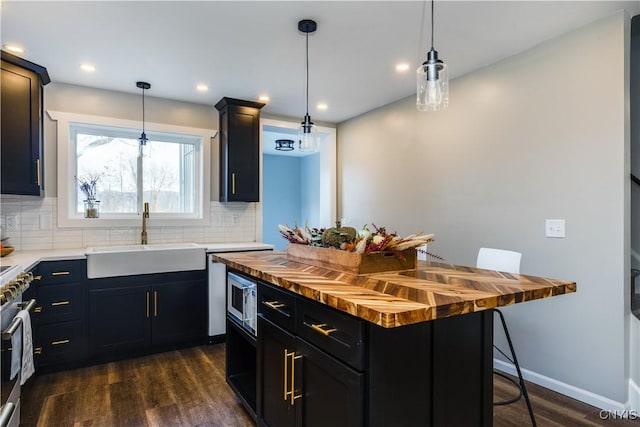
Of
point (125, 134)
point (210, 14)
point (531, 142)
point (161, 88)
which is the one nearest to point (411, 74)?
point (531, 142)

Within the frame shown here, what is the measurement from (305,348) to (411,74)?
8.40 ft

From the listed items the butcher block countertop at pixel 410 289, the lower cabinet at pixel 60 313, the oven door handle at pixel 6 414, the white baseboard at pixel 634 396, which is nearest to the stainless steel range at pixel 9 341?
the oven door handle at pixel 6 414

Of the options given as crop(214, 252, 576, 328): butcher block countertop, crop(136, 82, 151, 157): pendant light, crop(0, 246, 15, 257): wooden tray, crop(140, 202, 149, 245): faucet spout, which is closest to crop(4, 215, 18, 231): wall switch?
crop(0, 246, 15, 257): wooden tray

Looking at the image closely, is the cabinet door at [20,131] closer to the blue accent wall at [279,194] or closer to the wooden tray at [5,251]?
the wooden tray at [5,251]

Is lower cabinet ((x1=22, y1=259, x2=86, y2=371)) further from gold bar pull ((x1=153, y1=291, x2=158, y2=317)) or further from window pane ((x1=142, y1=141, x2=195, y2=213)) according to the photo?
window pane ((x1=142, y1=141, x2=195, y2=213))

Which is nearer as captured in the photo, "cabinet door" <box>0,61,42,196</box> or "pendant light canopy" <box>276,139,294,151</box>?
"cabinet door" <box>0,61,42,196</box>

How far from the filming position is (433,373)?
4.60ft

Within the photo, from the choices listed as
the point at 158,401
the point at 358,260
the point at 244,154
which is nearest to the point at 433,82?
the point at 358,260

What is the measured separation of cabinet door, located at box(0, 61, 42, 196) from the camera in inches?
107

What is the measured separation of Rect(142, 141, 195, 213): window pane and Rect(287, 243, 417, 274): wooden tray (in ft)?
7.99

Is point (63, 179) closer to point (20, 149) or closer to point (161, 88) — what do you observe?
point (20, 149)

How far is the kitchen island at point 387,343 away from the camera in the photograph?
4.07ft

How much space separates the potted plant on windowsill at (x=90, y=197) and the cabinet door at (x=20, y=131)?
1.82 ft

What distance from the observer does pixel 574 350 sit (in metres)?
2.43
